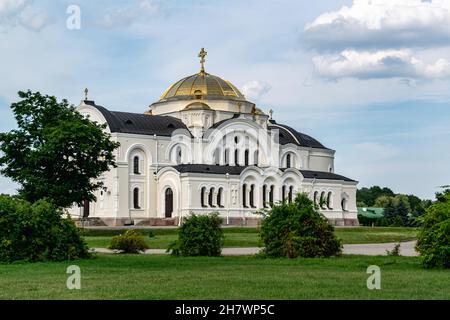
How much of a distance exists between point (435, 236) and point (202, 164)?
55.3 m

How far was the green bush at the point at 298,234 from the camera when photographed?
3078cm

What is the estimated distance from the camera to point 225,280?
66.3ft

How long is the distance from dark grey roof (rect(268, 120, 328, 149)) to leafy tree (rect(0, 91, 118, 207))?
174ft

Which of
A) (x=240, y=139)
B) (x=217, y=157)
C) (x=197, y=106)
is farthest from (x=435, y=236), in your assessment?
(x=197, y=106)

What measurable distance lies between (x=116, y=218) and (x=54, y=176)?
38.4 meters

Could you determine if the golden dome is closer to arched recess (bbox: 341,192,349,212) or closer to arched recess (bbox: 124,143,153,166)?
arched recess (bbox: 124,143,153,166)

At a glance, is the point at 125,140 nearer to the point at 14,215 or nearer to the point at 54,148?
the point at 54,148

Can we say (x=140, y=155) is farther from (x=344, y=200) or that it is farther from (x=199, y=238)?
(x=199, y=238)

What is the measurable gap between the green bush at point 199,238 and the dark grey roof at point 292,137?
5802cm

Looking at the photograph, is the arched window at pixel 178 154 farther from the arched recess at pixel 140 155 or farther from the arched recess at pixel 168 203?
the arched recess at pixel 168 203

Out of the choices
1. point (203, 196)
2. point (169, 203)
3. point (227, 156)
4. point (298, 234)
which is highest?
point (227, 156)

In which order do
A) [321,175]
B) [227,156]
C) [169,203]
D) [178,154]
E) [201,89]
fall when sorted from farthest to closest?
[321,175]
[201,89]
[227,156]
[178,154]
[169,203]
